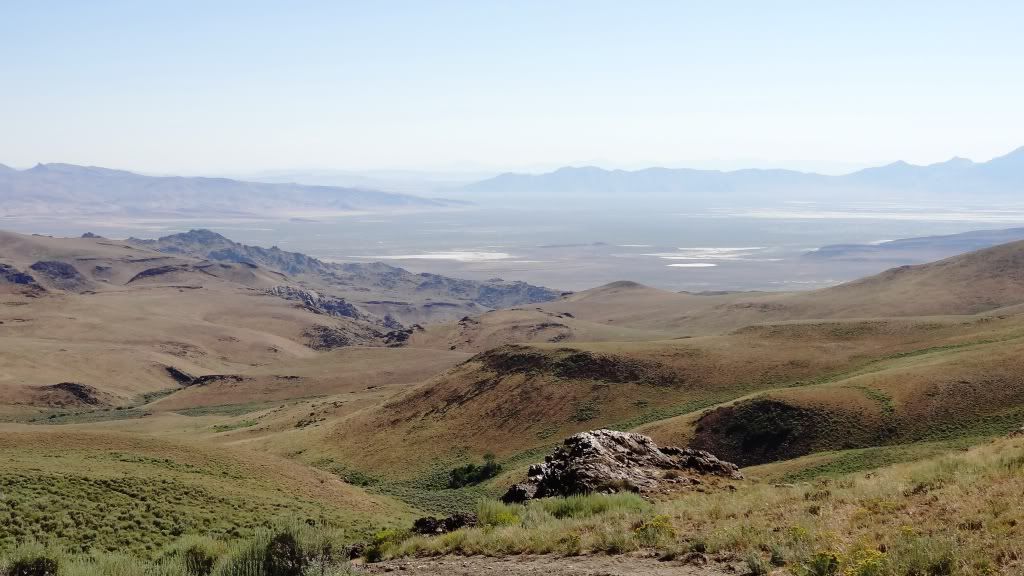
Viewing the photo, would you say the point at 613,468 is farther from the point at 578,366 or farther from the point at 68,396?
the point at 68,396

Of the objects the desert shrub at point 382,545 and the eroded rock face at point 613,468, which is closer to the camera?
the desert shrub at point 382,545

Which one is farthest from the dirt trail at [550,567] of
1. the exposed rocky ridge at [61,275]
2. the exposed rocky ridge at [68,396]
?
the exposed rocky ridge at [61,275]

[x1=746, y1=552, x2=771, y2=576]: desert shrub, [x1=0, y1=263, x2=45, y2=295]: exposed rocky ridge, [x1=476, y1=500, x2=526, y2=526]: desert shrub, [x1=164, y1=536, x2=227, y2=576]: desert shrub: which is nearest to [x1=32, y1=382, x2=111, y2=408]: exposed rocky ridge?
[x1=164, y1=536, x2=227, y2=576]: desert shrub

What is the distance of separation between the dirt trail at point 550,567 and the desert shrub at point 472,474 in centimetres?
2149

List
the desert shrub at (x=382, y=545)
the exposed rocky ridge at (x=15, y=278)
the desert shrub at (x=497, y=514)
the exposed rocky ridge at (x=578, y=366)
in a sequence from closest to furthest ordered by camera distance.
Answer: the desert shrub at (x=382, y=545), the desert shrub at (x=497, y=514), the exposed rocky ridge at (x=578, y=366), the exposed rocky ridge at (x=15, y=278)

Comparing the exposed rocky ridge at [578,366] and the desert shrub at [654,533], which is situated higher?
the desert shrub at [654,533]

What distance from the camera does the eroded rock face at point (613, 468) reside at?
19.2 metres

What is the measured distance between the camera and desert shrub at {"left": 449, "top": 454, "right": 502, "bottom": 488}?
3597 cm

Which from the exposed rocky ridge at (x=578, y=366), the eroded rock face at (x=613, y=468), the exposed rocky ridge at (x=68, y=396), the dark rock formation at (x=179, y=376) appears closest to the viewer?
the eroded rock face at (x=613, y=468)

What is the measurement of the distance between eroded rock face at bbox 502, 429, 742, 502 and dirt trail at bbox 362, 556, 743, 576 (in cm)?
524

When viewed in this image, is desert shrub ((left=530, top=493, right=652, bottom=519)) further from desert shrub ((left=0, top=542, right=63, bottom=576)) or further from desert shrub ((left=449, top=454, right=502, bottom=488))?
desert shrub ((left=449, top=454, right=502, bottom=488))

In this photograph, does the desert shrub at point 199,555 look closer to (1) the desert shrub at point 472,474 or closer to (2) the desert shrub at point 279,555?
(2) the desert shrub at point 279,555

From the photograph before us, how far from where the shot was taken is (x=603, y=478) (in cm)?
1931

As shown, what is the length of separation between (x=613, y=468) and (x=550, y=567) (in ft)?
25.7
